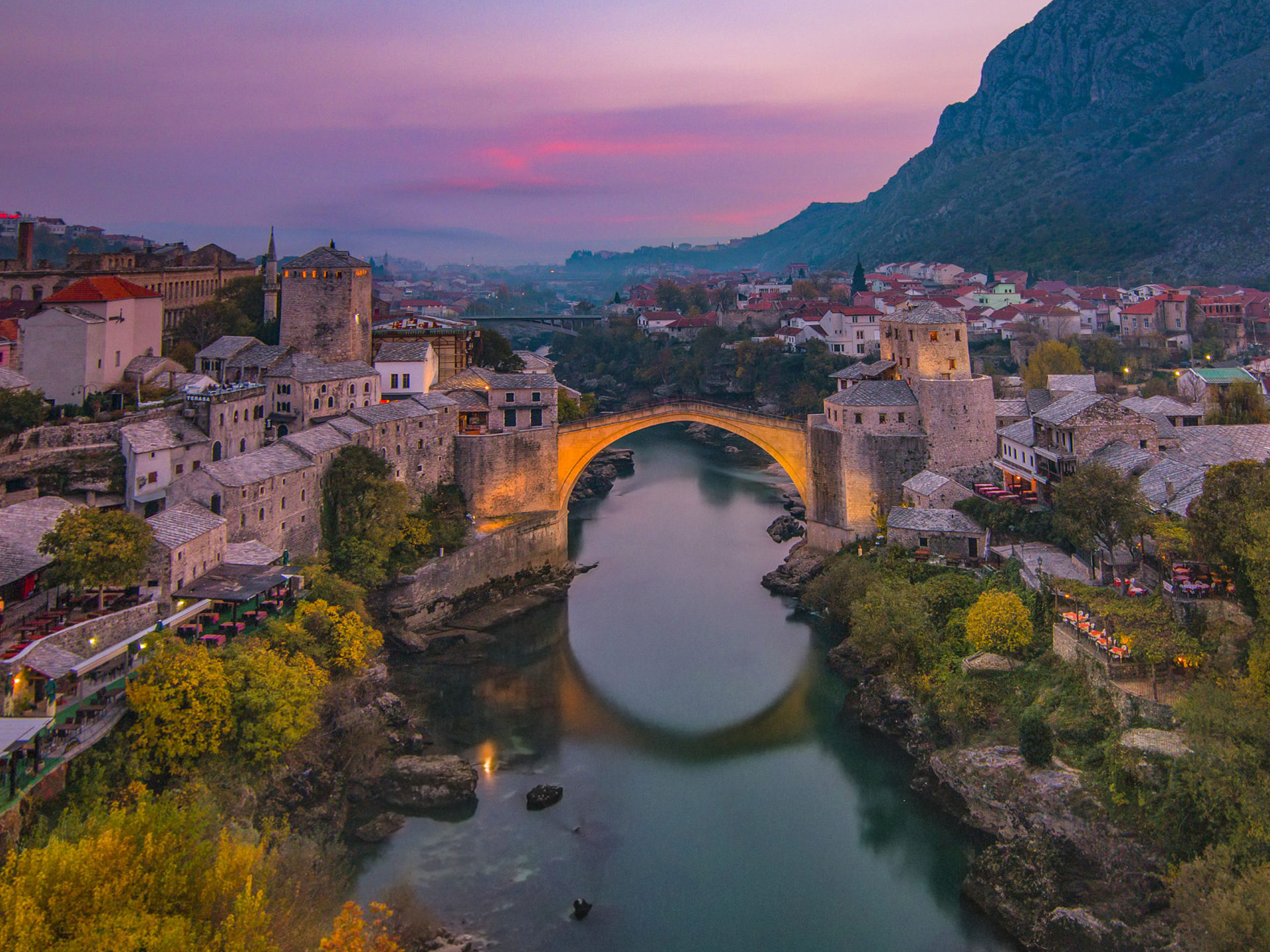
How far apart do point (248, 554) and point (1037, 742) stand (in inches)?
630

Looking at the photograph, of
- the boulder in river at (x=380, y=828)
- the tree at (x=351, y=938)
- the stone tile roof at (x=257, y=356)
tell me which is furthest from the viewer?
the stone tile roof at (x=257, y=356)

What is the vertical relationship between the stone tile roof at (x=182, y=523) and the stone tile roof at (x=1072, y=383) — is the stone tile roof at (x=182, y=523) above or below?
below

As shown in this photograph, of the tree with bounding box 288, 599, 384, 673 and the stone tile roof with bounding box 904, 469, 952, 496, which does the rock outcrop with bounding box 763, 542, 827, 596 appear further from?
the tree with bounding box 288, 599, 384, 673

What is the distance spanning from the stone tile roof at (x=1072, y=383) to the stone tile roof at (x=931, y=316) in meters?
4.85

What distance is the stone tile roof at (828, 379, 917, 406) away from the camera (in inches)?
1079

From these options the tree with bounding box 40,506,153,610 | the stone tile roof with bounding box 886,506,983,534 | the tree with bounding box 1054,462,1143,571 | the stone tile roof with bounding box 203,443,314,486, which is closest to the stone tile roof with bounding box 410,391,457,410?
the stone tile roof with bounding box 203,443,314,486

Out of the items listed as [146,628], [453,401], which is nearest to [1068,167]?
[453,401]

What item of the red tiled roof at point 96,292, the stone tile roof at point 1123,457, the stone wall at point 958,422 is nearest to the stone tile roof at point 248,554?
the red tiled roof at point 96,292

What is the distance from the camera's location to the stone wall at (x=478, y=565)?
24.5 m

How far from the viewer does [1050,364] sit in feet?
128

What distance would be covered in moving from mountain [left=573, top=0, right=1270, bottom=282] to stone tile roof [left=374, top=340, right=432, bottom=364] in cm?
5418

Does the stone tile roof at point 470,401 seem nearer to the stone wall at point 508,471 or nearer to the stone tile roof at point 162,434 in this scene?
the stone wall at point 508,471

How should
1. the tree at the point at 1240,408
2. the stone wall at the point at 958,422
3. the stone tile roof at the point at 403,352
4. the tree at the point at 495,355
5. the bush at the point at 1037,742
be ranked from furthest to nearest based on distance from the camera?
1. the tree at the point at 495,355
2. the stone tile roof at the point at 403,352
3. the tree at the point at 1240,408
4. the stone wall at the point at 958,422
5. the bush at the point at 1037,742

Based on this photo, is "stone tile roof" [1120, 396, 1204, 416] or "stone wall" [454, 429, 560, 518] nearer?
"stone tile roof" [1120, 396, 1204, 416]
